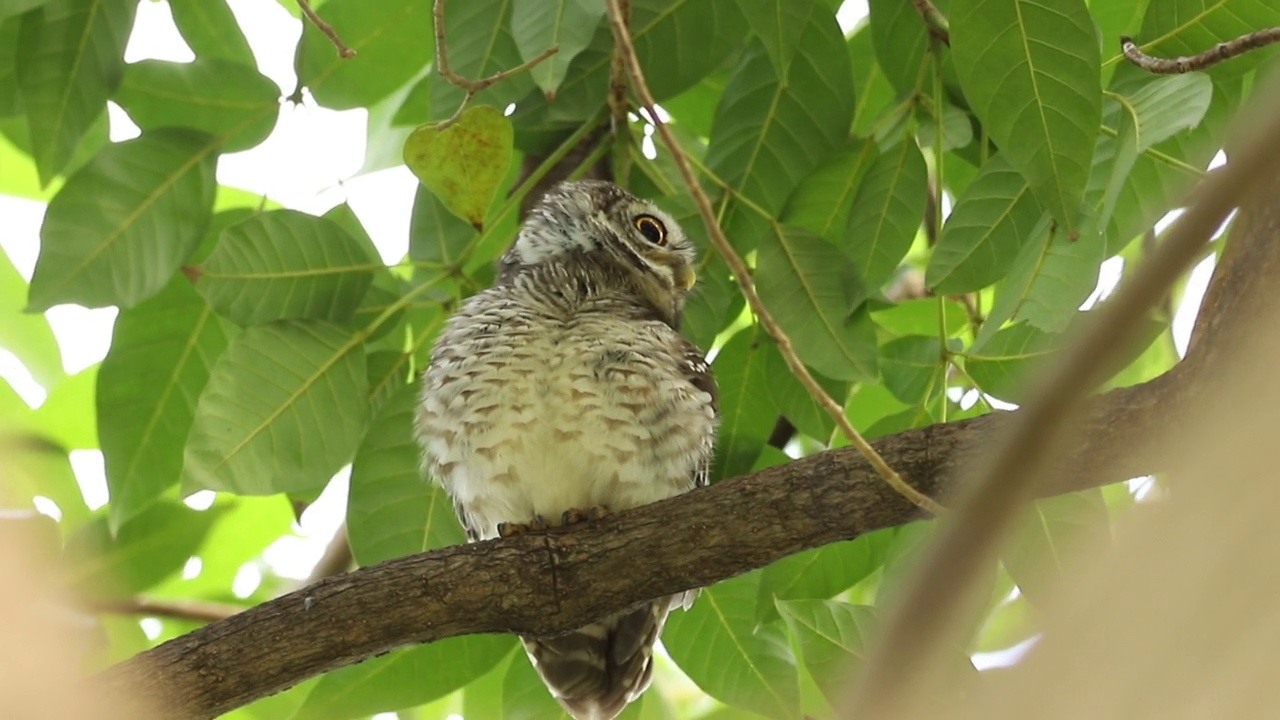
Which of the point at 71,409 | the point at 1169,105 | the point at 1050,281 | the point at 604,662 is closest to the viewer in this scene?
the point at 1169,105

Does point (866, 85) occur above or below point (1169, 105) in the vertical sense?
above

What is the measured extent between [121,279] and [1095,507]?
2.18 metres

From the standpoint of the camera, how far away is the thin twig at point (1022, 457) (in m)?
0.78

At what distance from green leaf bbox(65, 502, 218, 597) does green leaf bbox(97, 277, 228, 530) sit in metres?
0.29

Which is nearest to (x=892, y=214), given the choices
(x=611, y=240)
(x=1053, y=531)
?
(x=1053, y=531)

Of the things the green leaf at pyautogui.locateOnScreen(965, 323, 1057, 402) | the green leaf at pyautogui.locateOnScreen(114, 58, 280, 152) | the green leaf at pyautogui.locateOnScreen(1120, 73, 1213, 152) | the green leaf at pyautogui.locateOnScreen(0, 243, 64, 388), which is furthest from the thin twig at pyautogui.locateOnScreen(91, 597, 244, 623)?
the green leaf at pyautogui.locateOnScreen(1120, 73, 1213, 152)

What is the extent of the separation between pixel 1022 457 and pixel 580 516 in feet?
6.60

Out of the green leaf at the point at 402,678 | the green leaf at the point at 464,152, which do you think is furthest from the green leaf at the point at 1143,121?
the green leaf at the point at 402,678

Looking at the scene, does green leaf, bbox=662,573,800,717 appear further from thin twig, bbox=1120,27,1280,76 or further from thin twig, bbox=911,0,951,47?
thin twig, bbox=1120,27,1280,76

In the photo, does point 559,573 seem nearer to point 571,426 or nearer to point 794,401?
point 571,426

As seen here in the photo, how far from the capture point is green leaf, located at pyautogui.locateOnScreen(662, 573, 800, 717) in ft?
9.75

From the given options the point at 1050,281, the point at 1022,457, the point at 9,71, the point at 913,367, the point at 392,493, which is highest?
the point at 9,71

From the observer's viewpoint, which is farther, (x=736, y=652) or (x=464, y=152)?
(x=736, y=652)

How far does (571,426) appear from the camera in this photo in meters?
3.01
